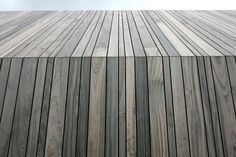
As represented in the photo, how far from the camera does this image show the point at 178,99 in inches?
69.6

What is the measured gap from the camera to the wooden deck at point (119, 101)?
165cm

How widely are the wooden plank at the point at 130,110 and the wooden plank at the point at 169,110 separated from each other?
22 centimetres

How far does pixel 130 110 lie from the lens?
174 cm

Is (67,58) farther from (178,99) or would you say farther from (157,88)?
(178,99)

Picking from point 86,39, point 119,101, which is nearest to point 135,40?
point 86,39

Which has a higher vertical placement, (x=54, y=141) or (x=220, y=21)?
(x=220, y=21)

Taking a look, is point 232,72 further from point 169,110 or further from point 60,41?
point 60,41

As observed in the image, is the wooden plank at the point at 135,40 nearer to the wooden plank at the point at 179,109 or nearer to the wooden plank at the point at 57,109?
the wooden plank at the point at 179,109

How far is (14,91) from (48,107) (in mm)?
283

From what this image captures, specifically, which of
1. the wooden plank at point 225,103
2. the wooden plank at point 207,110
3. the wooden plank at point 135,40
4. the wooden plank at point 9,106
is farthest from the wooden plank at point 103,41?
A: the wooden plank at point 225,103

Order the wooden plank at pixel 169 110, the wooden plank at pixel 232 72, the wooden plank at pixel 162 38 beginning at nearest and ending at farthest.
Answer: the wooden plank at pixel 169 110, the wooden plank at pixel 232 72, the wooden plank at pixel 162 38

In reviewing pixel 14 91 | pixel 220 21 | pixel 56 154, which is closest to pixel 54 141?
pixel 56 154

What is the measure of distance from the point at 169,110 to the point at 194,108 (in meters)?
0.17

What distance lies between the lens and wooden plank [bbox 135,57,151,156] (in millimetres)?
1638
